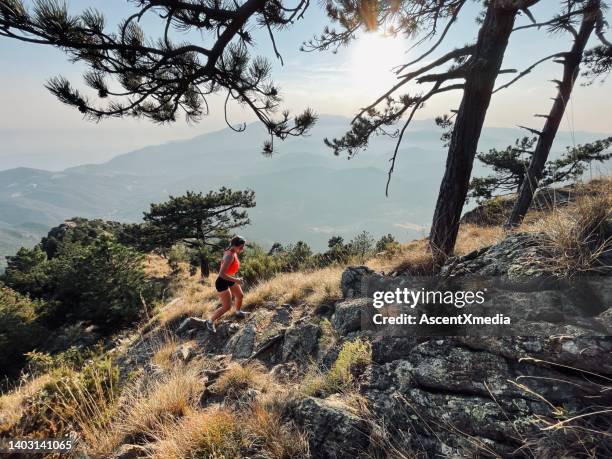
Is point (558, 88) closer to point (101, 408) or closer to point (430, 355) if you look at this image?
point (430, 355)

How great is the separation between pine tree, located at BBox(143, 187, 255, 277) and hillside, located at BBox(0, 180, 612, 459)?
52.5 ft

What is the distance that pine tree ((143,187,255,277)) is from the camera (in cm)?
1949

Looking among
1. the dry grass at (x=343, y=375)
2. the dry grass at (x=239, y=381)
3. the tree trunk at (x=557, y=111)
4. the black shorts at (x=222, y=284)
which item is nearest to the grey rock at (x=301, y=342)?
the dry grass at (x=239, y=381)

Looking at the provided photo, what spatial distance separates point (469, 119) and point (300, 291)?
15.5 ft

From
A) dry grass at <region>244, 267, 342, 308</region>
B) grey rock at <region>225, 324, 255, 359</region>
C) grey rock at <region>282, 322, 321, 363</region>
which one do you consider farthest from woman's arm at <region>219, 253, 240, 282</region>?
grey rock at <region>282, 322, 321, 363</region>

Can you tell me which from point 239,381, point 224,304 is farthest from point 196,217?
point 239,381

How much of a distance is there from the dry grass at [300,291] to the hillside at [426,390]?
1448 millimetres

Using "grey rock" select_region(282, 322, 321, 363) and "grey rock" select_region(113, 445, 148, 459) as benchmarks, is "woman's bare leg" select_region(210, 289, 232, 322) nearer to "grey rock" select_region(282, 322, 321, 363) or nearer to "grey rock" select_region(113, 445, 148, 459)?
"grey rock" select_region(282, 322, 321, 363)

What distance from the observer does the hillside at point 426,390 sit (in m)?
2.15

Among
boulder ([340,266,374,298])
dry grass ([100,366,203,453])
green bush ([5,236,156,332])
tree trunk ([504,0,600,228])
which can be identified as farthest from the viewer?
green bush ([5,236,156,332])

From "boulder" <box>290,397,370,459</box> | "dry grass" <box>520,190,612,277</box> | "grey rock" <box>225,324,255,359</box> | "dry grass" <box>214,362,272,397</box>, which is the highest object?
"dry grass" <box>520,190,612,277</box>

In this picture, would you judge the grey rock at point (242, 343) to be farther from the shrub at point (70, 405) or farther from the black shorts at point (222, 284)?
the shrub at point (70, 405)

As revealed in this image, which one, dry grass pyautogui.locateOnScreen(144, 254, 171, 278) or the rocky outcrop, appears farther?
dry grass pyautogui.locateOnScreen(144, 254, 171, 278)

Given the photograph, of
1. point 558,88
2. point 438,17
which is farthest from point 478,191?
point 438,17
